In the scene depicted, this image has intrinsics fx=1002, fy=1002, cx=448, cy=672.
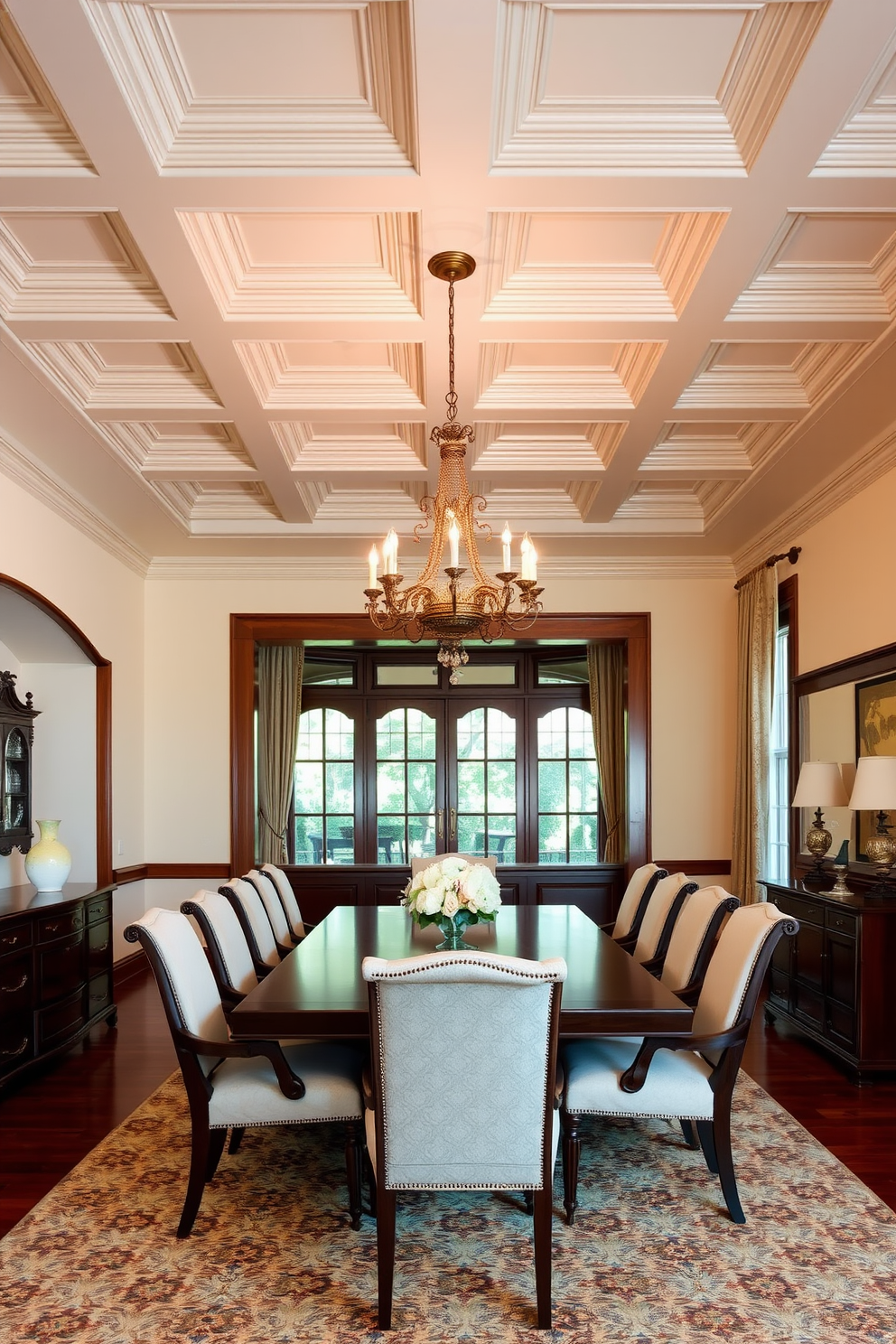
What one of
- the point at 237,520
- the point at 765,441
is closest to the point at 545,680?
the point at 237,520

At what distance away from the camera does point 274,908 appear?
15.6ft

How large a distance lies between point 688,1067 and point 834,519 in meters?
3.59

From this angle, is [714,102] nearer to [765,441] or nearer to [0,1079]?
[765,441]

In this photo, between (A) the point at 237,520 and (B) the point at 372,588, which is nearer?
(B) the point at 372,588

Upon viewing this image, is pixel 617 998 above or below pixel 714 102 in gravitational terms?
below

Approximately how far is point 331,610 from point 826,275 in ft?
15.2

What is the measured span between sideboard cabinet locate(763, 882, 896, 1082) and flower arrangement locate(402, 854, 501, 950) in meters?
1.92

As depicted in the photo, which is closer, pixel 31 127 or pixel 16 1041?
pixel 31 127

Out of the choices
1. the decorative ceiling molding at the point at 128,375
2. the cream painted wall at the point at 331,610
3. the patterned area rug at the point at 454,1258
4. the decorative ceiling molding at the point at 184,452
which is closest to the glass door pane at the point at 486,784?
the cream painted wall at the point at 331,610

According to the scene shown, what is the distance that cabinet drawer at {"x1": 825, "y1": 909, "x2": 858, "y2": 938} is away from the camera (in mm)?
4500

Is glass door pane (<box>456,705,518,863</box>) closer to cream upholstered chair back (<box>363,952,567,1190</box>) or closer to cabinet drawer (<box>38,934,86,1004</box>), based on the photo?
cabinet drawer (<box>38,934,86,1004</box>)

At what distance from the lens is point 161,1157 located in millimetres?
3607

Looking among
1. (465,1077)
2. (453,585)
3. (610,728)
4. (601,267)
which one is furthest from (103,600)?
(465,1077)

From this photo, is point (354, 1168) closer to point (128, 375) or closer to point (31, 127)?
point (31, 127)
